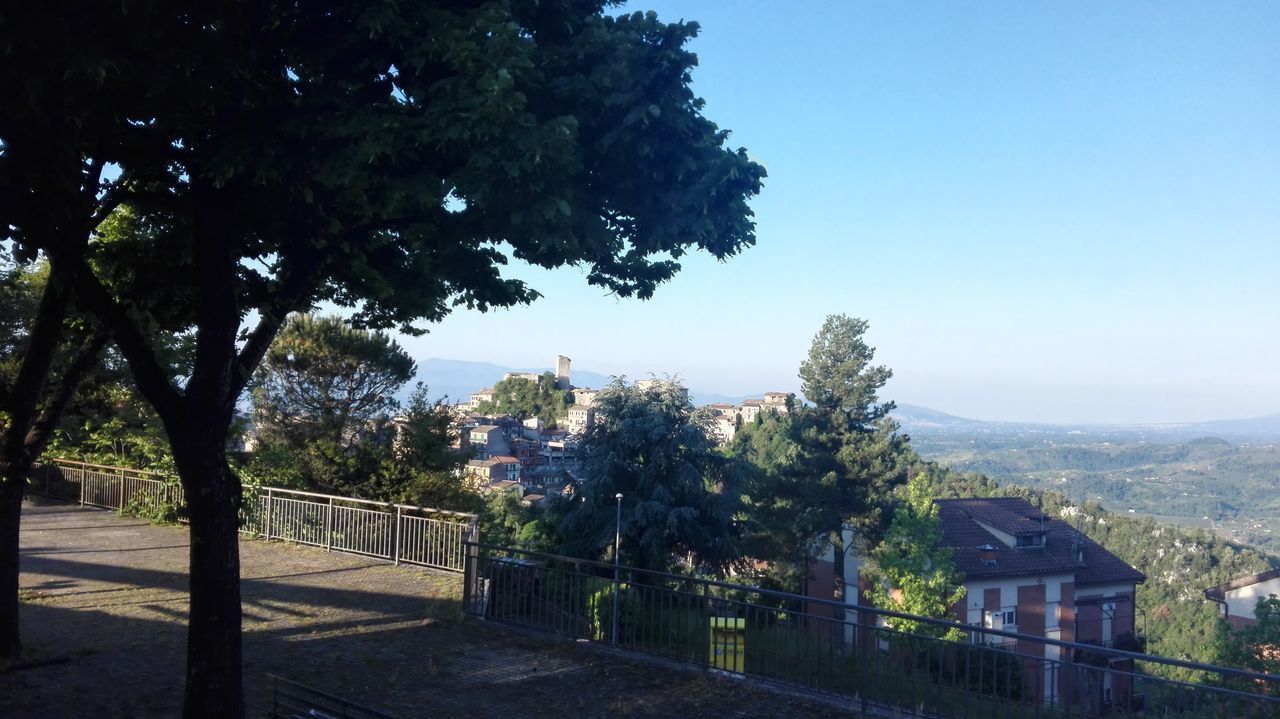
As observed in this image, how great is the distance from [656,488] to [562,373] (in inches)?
4572

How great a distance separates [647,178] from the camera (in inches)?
329

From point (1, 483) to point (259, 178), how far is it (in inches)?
191

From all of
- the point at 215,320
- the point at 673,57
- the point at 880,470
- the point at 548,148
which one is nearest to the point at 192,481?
the point at 215,320

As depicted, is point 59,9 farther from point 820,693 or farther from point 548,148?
point 820,693

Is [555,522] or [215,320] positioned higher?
[215,320]

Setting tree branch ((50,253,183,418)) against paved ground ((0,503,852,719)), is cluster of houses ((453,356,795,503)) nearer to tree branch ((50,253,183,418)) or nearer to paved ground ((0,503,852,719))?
paved ground ((0,503,852,719))

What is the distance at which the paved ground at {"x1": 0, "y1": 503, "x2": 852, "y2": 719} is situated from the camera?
8.73 meters

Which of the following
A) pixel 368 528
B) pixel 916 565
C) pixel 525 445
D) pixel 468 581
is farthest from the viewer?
pixel 525 445

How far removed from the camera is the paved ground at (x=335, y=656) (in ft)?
28.7

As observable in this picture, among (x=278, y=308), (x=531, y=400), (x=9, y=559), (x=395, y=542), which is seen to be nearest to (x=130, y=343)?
(x=278, y=308)

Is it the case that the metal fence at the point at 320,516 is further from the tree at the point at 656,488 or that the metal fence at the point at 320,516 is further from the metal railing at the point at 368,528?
the tree at the point at 656,488

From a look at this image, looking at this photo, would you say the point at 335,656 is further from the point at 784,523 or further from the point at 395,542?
the point at 784,523

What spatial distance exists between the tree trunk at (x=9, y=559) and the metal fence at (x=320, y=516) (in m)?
5.86

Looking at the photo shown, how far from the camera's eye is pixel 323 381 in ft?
77.3
